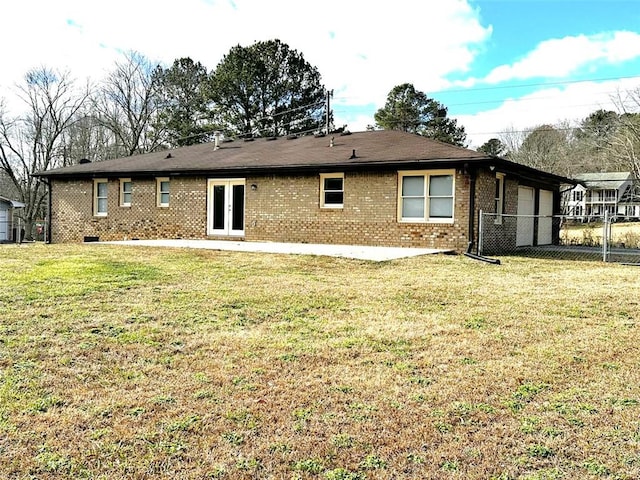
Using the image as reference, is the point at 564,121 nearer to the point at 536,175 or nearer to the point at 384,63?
the point at 384,63

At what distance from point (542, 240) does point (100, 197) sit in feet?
54.8

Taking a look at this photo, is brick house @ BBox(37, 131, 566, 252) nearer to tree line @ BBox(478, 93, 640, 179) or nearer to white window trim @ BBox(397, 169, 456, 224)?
white window trim @ BBox(397, 169, 456, 224)

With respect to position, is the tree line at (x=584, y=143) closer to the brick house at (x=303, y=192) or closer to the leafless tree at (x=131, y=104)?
the brick house at (x=303, y=192)

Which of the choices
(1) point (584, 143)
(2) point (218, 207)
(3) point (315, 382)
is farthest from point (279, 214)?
(1) point (584, 143)

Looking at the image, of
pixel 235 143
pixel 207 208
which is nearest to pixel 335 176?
pixel 207 208

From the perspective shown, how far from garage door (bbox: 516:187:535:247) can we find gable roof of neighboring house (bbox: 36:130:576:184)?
0.62 metres

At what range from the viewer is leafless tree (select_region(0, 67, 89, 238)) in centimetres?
3616

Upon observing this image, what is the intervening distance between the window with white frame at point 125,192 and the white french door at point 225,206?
3.75 metres

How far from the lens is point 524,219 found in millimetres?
17469

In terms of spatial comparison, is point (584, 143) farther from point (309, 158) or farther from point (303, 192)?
point (303, 192)

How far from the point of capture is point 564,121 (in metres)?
43.4

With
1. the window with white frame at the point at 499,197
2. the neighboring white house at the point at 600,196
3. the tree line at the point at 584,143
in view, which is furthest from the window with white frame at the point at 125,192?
the neighboring white house at the point at 600,196

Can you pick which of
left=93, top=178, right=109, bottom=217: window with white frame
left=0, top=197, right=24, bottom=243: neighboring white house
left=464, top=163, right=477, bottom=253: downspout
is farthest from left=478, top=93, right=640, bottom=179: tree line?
left=0, top=197, right=24, bottom=243: neighboring white house

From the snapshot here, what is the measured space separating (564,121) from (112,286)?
4413 centimetres
